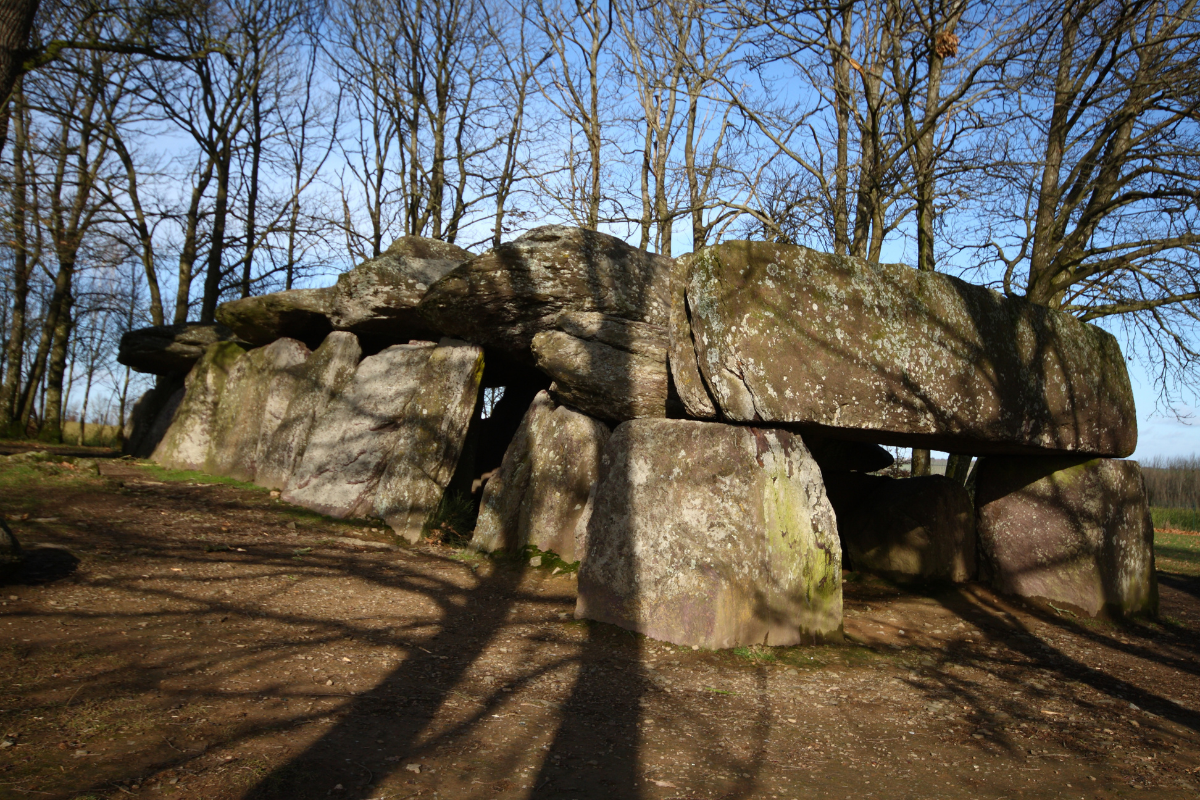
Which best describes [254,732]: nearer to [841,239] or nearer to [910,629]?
[910,629]

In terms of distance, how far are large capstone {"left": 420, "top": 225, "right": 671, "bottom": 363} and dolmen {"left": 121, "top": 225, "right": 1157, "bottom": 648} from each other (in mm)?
22

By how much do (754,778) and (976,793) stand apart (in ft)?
2.78

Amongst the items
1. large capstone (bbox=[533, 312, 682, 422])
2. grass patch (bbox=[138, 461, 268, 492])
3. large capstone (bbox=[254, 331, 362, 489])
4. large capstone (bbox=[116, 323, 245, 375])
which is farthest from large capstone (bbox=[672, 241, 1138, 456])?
large capstone (bbox=[116, 323, 245, 375])

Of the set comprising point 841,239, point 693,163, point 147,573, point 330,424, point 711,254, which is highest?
point 693,163

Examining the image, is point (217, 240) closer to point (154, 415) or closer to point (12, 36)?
point (154, 415)

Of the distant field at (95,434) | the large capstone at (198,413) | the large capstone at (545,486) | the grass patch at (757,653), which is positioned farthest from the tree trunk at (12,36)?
the distant field at (95,434)

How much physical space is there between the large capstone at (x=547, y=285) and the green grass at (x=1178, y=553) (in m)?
5.63

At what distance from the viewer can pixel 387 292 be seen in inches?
322

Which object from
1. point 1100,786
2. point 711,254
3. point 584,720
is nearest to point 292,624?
point 584,720

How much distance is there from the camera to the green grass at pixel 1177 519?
1873 centimetres

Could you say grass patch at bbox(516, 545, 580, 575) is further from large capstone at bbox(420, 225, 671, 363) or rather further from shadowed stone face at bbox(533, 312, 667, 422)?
large capstone at bbox(420, 225, 671, 363)

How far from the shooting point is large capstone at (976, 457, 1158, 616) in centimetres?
604

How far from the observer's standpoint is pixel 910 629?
550 centimetres

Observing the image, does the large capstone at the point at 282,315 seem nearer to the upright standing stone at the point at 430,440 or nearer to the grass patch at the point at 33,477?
the upright standing stone at the point at 430,440
